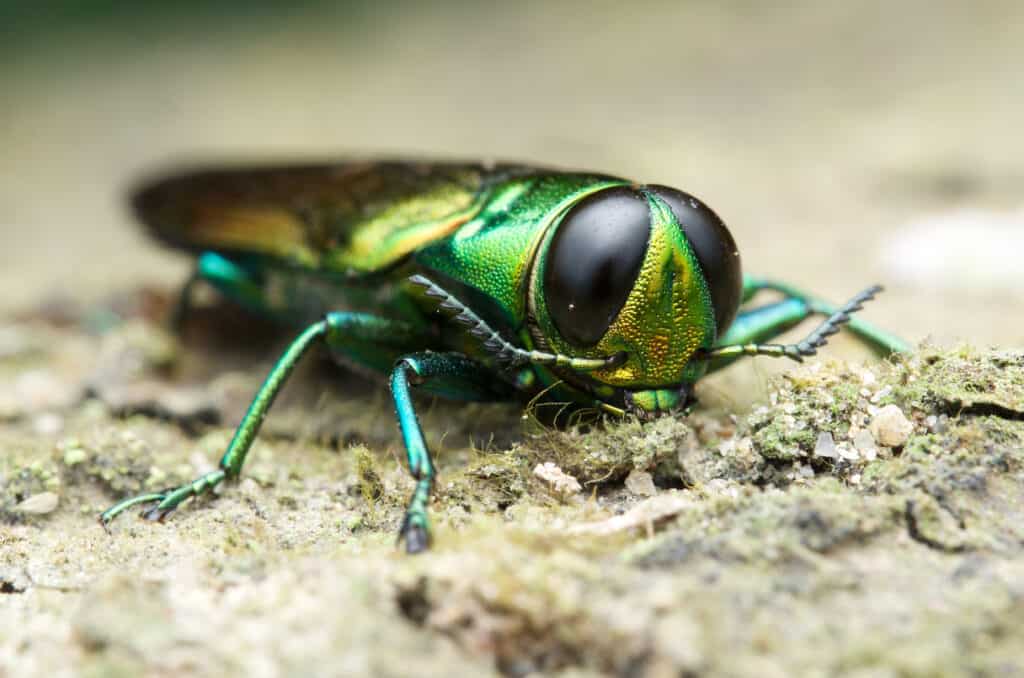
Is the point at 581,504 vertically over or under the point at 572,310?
under

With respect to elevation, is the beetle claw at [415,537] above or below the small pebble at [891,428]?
below

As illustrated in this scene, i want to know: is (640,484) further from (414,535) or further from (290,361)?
(290,361)

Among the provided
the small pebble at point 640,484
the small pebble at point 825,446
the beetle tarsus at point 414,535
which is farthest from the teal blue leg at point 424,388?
the small pebble at point 825,446

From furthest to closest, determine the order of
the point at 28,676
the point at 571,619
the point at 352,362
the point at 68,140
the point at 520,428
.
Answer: the point at 68,140
the point at 352,362
the point at 520,428
the point at 28,676
the point at 571,619

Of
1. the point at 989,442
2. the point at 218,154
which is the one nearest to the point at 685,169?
→ the point at 218,154

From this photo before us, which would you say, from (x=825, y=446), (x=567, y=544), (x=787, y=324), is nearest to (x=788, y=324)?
(x=787, y=324)

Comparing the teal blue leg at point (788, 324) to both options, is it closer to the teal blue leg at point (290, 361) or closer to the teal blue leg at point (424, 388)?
the teal blue leg at point (424, 388)

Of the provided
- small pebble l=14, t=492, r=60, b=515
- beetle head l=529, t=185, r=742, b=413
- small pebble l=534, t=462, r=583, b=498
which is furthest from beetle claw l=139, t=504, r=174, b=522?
beetle head l=529, t=185, r=742, b=413

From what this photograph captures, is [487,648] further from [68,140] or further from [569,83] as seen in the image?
[68,140]
